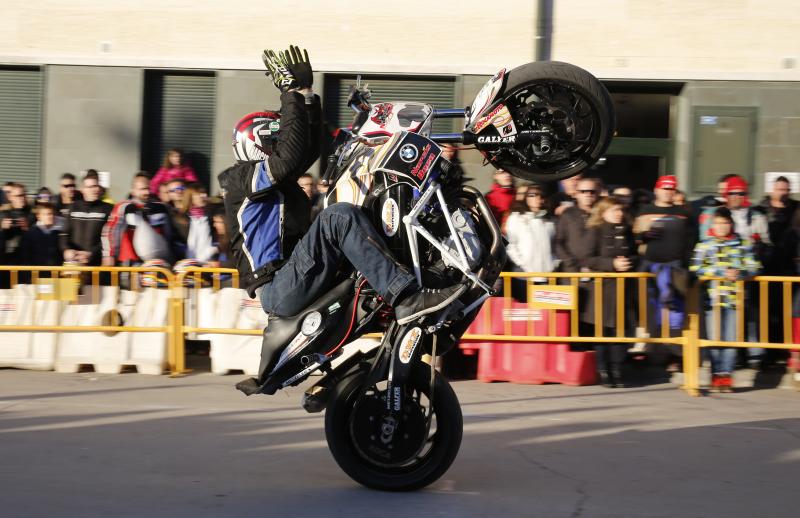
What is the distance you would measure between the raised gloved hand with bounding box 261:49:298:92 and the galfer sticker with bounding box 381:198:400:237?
2.43ft

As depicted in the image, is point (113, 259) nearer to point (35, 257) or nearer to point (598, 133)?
point (35, 257)

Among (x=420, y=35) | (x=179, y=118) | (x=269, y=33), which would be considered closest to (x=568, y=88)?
(x=420, y=35)

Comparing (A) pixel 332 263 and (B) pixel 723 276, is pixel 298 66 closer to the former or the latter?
(A) pixel 332 263

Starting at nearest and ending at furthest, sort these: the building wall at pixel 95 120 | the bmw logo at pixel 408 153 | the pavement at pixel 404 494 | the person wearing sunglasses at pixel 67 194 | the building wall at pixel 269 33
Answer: the bmw logo at pixel 408 153, the pavement at pixel 404 494, the person wearing sunglasses at pixel 67 194, the building wall at pixel 269 33, the building wall at pixel 95 120

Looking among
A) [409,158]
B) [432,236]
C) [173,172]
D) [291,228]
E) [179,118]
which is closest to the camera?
[409,158]

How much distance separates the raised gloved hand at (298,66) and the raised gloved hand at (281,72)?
0.05 ft

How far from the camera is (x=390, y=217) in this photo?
5117 mm

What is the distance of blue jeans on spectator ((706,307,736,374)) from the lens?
28.1 ft

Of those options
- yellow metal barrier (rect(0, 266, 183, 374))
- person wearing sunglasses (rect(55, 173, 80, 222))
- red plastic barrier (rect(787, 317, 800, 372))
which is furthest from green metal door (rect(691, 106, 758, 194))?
person wearing sunglasses (rect(55, 173, 80, 222))

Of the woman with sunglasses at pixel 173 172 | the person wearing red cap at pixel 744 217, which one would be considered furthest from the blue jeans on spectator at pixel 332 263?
A: the woman with sunglasses at pixel 173 172

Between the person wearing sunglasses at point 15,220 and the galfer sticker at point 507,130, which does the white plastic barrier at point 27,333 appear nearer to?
the person wearing sunglasses at point 15,220

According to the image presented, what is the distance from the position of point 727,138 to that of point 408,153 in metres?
8.37

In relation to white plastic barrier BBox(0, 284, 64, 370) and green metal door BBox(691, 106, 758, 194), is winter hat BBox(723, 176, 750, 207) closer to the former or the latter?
green metal door BBox(691, 106, 758, 194)

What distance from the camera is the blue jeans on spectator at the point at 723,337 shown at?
8.56m
